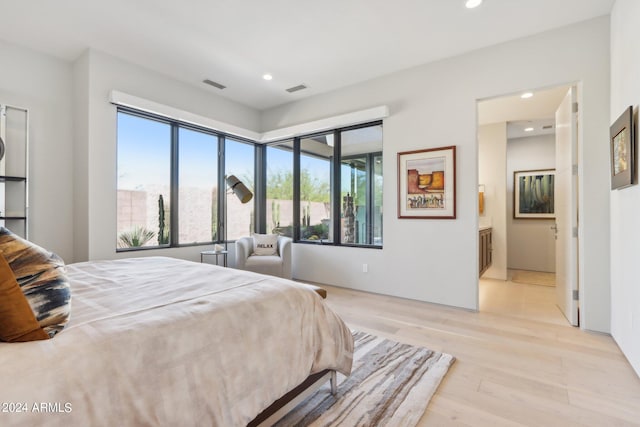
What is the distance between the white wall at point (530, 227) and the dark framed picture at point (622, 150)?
3.82m

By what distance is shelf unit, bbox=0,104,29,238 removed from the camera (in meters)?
3.03

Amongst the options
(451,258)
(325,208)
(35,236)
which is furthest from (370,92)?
(35,236)

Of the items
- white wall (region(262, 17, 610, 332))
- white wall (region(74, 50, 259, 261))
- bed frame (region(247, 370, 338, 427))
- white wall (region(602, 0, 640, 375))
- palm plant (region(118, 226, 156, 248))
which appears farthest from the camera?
palm plant (region(118, 226, 156, 248))

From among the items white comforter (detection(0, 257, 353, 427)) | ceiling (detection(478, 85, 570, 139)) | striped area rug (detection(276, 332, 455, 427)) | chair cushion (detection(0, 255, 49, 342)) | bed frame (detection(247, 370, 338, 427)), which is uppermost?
ceiling (detection(478, 85, 570, 139))

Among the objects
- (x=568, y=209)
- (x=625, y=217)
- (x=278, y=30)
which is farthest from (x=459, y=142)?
(x=278, y=30)

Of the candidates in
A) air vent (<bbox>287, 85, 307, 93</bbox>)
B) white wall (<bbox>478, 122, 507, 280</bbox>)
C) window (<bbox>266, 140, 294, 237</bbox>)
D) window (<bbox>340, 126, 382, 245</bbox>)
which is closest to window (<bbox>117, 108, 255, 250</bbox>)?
window (<bbox>266, 140, 294, 237</bbox>)

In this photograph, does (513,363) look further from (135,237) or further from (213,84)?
(213,84)

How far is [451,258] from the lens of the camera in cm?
350

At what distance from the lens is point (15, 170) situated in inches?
122

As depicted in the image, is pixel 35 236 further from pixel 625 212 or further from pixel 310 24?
pixel 625 212

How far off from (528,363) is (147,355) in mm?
2507

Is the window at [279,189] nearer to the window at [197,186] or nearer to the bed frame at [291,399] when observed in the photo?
the window at [197,186]

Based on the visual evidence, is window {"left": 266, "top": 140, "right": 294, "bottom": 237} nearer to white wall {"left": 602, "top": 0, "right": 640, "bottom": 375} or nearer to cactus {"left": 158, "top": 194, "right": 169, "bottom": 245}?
cactus {"left": 158, "top": 194, "right": 169, "bottom": 245}

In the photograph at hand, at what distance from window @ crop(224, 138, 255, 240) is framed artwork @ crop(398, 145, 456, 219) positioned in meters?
2.62
